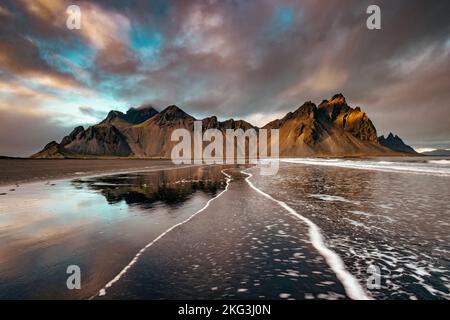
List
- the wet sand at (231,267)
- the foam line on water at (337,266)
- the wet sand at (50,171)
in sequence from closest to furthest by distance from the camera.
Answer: the foam line on water at (337,266) < the wet sand at (231,267) < the wet sand at (50,171)

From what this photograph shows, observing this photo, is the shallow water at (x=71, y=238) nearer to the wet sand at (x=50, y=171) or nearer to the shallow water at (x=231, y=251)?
the shallow water at (x=231, y=251)

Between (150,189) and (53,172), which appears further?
(53,172)

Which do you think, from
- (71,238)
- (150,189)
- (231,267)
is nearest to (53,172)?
(150,189)

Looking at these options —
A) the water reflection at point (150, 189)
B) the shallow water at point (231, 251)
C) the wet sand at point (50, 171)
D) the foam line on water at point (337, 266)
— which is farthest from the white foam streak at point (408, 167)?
the wet sand at point (50, 171)

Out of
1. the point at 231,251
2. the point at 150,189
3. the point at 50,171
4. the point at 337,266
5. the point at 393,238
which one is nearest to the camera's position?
the point at 337,266

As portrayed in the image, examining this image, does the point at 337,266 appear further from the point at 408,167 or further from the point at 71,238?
the point at 408,167

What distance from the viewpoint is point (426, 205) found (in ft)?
51.3

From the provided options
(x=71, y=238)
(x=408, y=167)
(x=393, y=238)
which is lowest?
(x=71, y=238)

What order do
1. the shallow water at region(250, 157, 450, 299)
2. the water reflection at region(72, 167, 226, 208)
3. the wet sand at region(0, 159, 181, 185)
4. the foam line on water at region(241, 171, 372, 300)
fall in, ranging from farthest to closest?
the wet sand at region(0, 159, 181, 185), the water reflection at region(72, 167, 226, 208), the shallow water at region(250, 157, 450, 299), the foam line on water at region(241, 171, 372, 300)

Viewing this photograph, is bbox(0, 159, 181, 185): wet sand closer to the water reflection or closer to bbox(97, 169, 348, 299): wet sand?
the water reflection

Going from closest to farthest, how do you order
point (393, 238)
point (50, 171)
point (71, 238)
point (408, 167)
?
point (393, 238)
point (71, 238)
point (408, 167)
point (50, 171)

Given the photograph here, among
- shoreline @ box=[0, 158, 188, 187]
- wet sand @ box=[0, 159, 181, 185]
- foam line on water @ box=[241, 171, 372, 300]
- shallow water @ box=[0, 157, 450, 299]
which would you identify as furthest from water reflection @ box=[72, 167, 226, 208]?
wet sand @ box=[0, 159, 181, 185]
